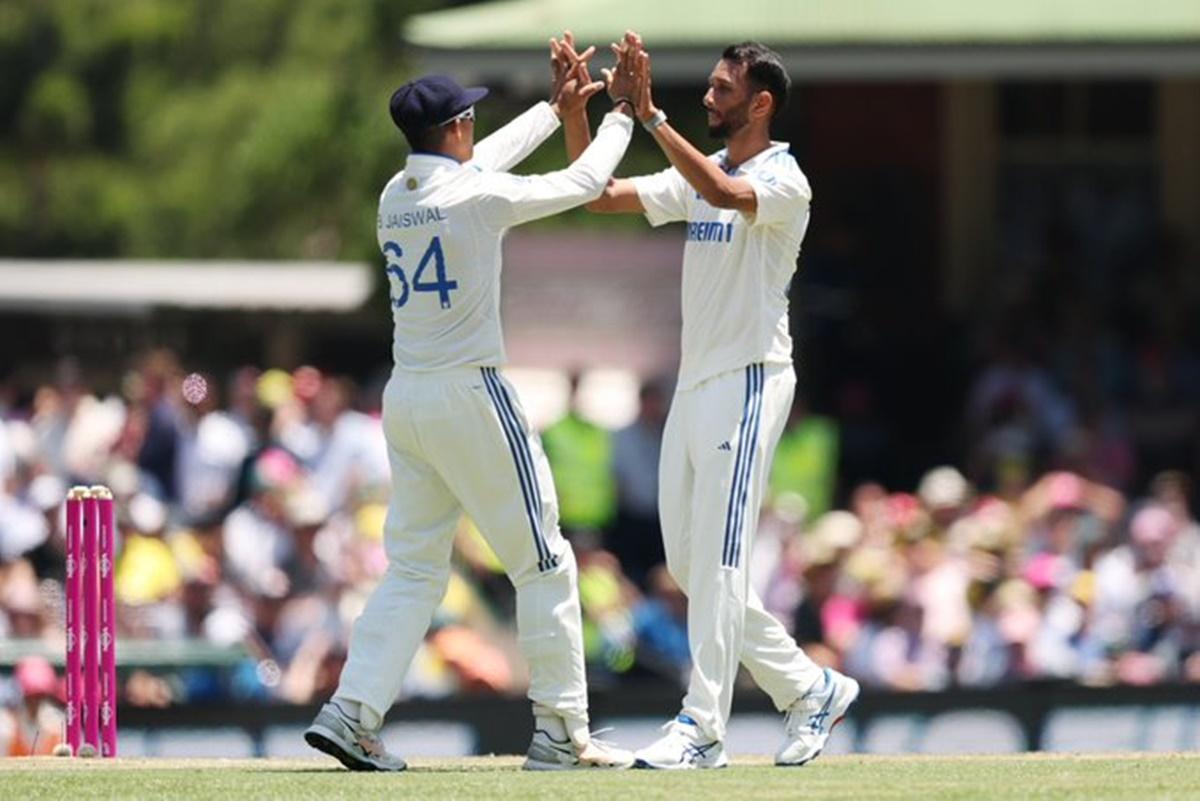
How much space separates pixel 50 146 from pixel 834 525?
32997 mm

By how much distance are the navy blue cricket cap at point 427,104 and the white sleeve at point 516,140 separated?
174 mm

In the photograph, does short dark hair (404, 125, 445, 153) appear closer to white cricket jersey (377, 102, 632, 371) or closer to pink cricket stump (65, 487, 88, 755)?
white cricket jersey (377, 102, 632, 371)

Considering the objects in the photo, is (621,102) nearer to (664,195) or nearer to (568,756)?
(664,195)

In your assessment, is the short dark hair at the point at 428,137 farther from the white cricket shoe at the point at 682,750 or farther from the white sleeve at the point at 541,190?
the white cricket shoe at the point at 682,750

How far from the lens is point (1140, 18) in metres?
18.6

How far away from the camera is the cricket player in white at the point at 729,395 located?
981 cm

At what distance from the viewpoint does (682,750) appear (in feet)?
32.2

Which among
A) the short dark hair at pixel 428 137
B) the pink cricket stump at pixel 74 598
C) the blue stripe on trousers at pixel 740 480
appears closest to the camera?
the short dark hair at pixel 428 137

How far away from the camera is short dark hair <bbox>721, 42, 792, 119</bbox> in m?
9.89

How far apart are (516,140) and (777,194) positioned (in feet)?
2.76

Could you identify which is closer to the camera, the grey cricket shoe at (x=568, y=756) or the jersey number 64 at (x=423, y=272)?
the jersey number 64 at (x=423, y=272)

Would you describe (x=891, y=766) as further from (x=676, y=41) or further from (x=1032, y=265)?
(x=1032, y=265)

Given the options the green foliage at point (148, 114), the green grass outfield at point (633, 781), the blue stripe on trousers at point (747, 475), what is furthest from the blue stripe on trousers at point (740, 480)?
the green foliage at point (148, 114)

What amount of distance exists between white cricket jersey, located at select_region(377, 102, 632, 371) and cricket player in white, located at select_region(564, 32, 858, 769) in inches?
14.8
